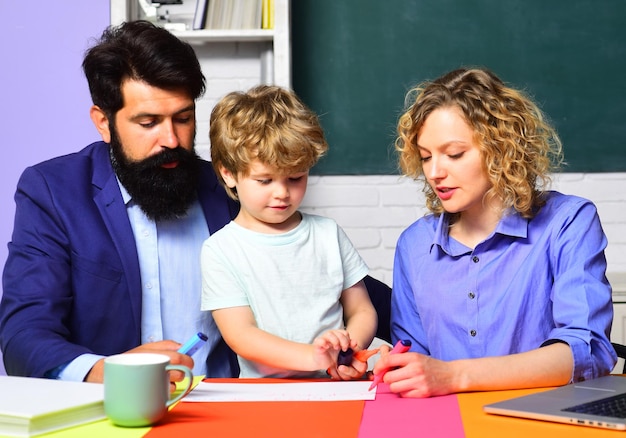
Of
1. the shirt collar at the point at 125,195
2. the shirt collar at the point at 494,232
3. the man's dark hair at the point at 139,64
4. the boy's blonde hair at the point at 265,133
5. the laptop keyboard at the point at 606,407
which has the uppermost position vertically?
the man's dark hair at the point at 139,64

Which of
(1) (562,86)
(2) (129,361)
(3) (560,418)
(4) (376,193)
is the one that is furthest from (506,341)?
(1) (562,86)

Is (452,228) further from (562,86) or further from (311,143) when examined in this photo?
(562,86)

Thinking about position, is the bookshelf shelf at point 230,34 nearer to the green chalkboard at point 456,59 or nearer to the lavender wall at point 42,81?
the green chalkboard at point 456,59

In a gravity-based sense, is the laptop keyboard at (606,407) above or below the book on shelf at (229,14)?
below

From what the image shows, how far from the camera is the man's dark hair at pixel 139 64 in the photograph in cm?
204

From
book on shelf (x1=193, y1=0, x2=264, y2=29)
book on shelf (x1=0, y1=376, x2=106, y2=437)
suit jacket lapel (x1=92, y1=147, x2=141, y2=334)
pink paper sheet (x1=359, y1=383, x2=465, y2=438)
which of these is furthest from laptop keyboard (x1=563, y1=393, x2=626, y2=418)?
book on shelf (x1=193, y1=0, x2=264, y2=29)

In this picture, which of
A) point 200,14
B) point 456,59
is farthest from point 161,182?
point 456,59

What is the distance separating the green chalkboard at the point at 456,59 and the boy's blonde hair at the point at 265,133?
1.45 meters

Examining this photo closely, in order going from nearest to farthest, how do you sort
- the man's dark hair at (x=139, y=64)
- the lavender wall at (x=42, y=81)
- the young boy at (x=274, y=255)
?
the young boy at (x=274, y=255), the man's dark hair at (x=139, y=64), the lavender wall at (x=42, y=81)

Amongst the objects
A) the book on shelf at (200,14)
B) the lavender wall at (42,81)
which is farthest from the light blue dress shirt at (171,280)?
the book on shelf at (200,14)

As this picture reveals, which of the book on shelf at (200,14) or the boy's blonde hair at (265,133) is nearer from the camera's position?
the boy's blonde hair at (265,133)

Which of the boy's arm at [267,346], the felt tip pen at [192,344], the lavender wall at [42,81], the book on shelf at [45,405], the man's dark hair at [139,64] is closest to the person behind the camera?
the book on shelf at [45,405]

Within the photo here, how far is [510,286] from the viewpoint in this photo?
1.81 metres

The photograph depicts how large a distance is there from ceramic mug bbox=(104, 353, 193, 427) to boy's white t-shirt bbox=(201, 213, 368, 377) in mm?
495
